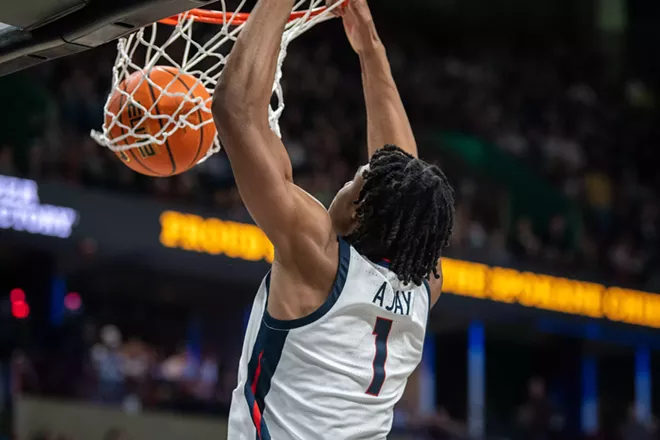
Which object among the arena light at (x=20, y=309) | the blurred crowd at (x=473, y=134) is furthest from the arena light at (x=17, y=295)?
the blurred crowd at (x=473, y=134)

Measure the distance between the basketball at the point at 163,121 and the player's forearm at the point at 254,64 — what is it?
95 centimetres

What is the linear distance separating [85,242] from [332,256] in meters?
7.00

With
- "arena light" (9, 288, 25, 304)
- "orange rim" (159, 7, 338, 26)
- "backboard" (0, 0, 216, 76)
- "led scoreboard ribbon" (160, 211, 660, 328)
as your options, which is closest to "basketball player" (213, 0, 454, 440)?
"backboard" (0, 0, 216, 76)

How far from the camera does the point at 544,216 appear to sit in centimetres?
1380

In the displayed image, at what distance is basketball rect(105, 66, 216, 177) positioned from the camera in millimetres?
3609

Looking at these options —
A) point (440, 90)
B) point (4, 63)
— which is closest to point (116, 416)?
point (4, 63)

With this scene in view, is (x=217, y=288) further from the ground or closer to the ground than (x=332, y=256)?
further from the ground

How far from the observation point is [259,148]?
258 centimetres

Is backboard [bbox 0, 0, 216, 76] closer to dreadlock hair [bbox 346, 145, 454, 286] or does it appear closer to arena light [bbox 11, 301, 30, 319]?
dreadlock hair [bbox 346, 145, 454, 286]

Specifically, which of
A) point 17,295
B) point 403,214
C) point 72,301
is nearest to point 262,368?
point 403,214

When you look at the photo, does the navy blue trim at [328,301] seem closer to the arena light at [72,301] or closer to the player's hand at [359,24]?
the player's hand at [359,24]

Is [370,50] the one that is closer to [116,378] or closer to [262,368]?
[262,368]

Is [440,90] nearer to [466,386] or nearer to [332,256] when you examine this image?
[466,386]

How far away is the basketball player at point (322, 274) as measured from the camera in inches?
102
